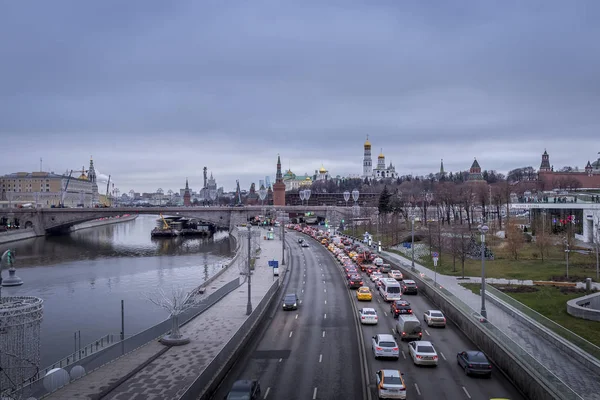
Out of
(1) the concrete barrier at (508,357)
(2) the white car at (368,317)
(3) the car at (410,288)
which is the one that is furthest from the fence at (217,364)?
(3) the car at (410,288)

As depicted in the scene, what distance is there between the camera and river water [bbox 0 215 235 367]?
107ft

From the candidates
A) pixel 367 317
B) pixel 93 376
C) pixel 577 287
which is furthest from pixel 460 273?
pixel 93 376

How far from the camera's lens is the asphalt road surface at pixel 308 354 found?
1800 cm

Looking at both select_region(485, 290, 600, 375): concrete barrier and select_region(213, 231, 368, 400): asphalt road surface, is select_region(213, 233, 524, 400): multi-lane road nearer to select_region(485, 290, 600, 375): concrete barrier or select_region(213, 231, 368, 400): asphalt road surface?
select_region(213, 231, 368, 400): asphalt road surface

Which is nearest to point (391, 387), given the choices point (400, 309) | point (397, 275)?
point (400, 309)

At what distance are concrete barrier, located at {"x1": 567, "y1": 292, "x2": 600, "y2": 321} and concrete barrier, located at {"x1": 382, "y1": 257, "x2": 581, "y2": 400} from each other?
5.00 meters

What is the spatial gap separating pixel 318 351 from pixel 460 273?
2317 centimetres

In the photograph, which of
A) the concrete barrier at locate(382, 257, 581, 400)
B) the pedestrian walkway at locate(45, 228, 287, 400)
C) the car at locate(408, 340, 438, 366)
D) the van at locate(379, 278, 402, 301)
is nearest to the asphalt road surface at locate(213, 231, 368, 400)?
the pedestrian walkway at locate(45, 228, 287, 400)

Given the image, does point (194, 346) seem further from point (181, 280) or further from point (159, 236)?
point (159, 236)

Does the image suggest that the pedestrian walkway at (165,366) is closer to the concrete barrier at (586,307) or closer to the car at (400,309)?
the car at (400,309)

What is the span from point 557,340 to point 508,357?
6.32ft

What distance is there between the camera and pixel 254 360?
2139 cm

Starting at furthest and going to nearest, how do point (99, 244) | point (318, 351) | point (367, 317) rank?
point (99, 244) → point (367, 317) → point (318, 351)

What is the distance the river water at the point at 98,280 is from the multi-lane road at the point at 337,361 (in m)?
10.8
